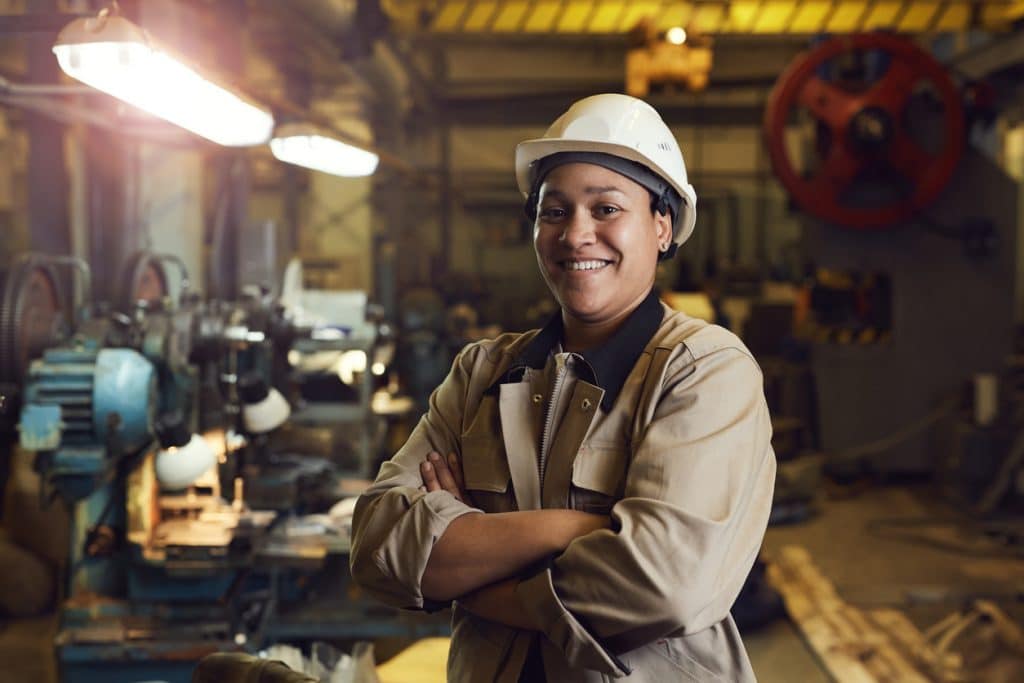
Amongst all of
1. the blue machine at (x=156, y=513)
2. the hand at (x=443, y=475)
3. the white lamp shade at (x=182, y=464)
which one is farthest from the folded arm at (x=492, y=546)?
the white lamp shade at (x=182, y=464)

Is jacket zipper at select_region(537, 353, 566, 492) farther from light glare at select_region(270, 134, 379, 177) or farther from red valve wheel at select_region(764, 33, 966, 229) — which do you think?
red valve wheel at select_region(764, 33, 966, 229)

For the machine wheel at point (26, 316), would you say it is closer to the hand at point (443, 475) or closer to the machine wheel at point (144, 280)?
the machine wheel at point (144, 280)

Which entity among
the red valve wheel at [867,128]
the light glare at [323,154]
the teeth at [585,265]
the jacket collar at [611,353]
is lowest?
the jacket collar at [611,353]

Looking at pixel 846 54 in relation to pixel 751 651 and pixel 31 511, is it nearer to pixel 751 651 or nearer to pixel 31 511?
pixel 751 651

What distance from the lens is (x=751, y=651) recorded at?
3371mm

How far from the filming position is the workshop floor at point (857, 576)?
338 cm

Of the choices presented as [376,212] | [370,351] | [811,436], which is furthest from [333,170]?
[376,212]

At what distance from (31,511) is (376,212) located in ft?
20.1

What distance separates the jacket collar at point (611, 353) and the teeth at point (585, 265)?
93 mm

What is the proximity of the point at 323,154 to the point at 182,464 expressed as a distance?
47.8 inches

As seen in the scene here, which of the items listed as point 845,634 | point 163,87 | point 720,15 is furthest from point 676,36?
point 163,87

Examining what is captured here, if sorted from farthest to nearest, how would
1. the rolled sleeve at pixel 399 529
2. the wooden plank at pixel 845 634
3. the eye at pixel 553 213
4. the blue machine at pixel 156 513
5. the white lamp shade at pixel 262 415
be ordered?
the wooden plank at pixel 845 634
the white lamp shade at pixel 262 415
the blue machine at pixel 156 513
the eye at pixel 553 213
the rolled sleeve at pixel 399 529

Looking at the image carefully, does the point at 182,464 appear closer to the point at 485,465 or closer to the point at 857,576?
the point at 485,465

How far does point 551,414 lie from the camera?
1.41 metres
